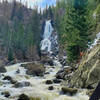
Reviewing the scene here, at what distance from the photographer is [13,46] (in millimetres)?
71562

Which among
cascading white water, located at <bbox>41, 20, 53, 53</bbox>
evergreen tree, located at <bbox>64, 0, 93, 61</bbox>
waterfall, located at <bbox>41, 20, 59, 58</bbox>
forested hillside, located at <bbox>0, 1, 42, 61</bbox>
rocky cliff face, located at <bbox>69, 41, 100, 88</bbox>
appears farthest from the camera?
cascading white water, located at <bbox>41, 20, 53, 53</bbox>

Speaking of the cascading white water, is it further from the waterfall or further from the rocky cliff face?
the rocky cliff face

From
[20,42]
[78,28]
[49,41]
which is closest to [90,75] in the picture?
[78,28]

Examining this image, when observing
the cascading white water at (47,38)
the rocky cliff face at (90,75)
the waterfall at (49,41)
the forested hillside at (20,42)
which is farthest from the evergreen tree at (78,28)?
the cascading white water at (47,38)

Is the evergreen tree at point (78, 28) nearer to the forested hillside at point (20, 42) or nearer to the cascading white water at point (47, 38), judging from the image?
the forested hillside at point (20, 42)

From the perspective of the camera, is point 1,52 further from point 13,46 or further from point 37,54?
point 37,54

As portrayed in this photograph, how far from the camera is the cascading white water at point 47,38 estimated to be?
263ft

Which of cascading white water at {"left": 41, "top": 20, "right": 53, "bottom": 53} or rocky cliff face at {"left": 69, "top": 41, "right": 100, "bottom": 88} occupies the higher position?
cascading white water at {"left": 41, "top": 20, "right": 53, "bottom": 53}

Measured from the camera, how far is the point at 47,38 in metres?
86.5

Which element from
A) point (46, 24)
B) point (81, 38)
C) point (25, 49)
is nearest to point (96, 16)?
point (81, 38)

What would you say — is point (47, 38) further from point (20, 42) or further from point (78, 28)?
point (78, 28)

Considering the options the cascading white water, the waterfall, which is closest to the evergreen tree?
the waterfall

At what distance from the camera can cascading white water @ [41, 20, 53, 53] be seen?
80275 mm

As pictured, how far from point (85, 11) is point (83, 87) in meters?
15.6
